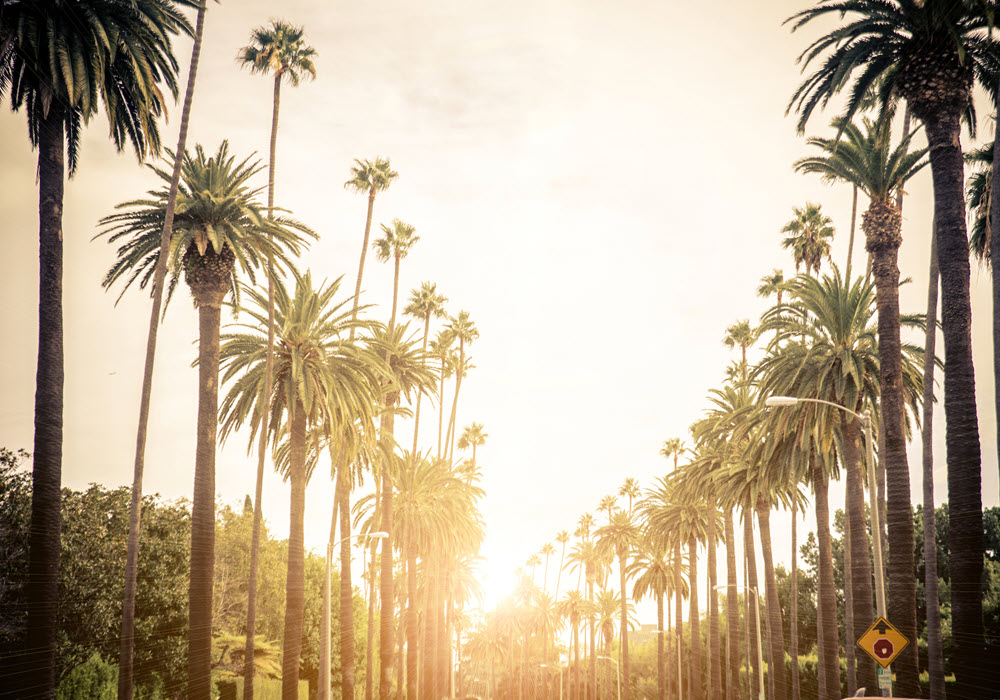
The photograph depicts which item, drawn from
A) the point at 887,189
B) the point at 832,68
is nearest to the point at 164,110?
the point at 832,68

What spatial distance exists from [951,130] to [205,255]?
82.5 feet

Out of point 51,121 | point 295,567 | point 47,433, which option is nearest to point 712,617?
point 295,567

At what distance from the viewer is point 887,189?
2655 cm

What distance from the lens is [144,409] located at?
24156 millimetres

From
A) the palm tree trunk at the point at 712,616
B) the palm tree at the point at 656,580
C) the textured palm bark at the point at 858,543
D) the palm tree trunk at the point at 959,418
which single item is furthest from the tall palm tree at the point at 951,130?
the palm tree at the point at 656,580

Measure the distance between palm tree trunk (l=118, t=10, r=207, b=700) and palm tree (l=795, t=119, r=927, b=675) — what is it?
2256 centimetres

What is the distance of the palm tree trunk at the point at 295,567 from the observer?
96.0ft

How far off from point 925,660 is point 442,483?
4215cm

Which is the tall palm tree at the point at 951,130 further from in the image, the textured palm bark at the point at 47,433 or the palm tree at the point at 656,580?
the palm tree at the point at 656,580

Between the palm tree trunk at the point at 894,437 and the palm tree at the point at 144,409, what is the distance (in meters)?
22.4

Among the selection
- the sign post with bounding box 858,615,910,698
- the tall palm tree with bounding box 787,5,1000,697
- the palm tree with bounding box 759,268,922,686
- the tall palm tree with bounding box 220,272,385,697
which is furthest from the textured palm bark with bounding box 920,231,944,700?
the tall palm tree with bounding box 220,272,385,697

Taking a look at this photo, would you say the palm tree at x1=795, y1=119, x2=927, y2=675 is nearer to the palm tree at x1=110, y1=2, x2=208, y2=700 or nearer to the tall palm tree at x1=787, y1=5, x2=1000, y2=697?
the tall palm tree at x1=787, y1=5, x2=1000, y2=697

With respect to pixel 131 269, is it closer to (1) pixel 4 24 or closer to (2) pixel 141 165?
(2) pixel 141 165

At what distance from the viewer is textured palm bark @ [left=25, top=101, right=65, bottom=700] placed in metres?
18.2
